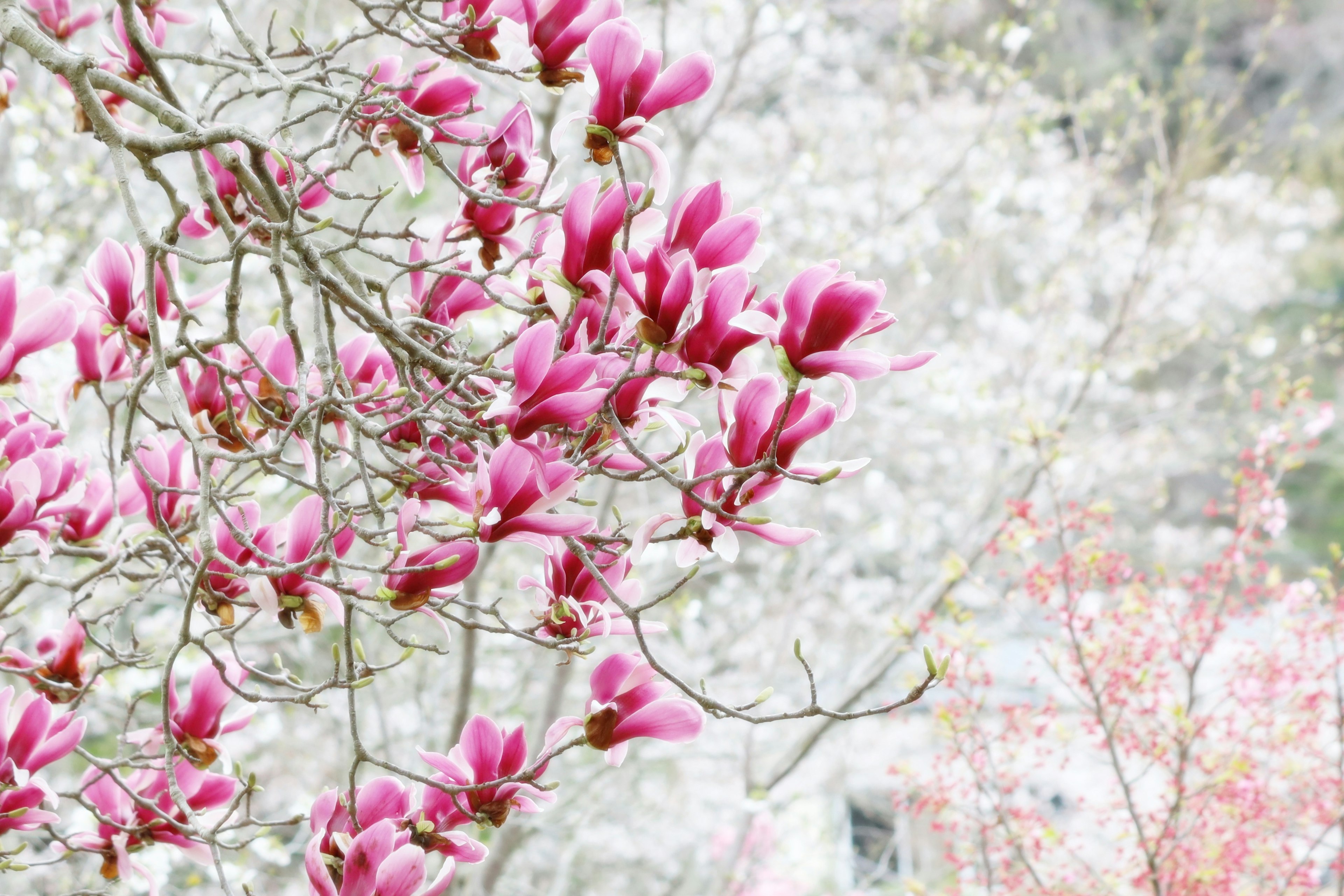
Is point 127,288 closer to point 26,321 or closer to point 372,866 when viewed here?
Answer: point 26,321

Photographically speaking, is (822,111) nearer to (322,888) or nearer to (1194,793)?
(1194,793)

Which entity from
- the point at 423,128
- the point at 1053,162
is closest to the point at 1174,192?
the point at 423,128

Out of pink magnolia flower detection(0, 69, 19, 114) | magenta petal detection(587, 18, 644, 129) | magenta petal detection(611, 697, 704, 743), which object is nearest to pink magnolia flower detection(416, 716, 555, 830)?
magenta petal detection(611, 697, 704, 743)

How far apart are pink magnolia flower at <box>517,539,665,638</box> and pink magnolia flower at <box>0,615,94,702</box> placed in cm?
60

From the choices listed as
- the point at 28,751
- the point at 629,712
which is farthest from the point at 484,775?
the point at 28,751

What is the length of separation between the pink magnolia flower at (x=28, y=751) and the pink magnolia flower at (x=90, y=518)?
0.21 m

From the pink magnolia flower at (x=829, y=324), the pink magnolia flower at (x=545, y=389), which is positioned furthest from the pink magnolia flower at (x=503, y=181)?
the pink magnolia flower at (x=829, y=324)

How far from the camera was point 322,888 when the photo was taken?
868 millimetres

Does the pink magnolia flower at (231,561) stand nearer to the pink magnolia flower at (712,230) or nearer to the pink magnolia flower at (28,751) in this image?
the pink magnolia flower at (28,751)

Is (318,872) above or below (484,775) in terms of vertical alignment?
below

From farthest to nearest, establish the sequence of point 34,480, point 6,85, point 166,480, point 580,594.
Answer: point 6,85 < point 166,480 < point 34,480 < point 580,594

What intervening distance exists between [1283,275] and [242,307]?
11.8 meters

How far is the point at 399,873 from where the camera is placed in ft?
2.78

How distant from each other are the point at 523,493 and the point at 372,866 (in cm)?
35
